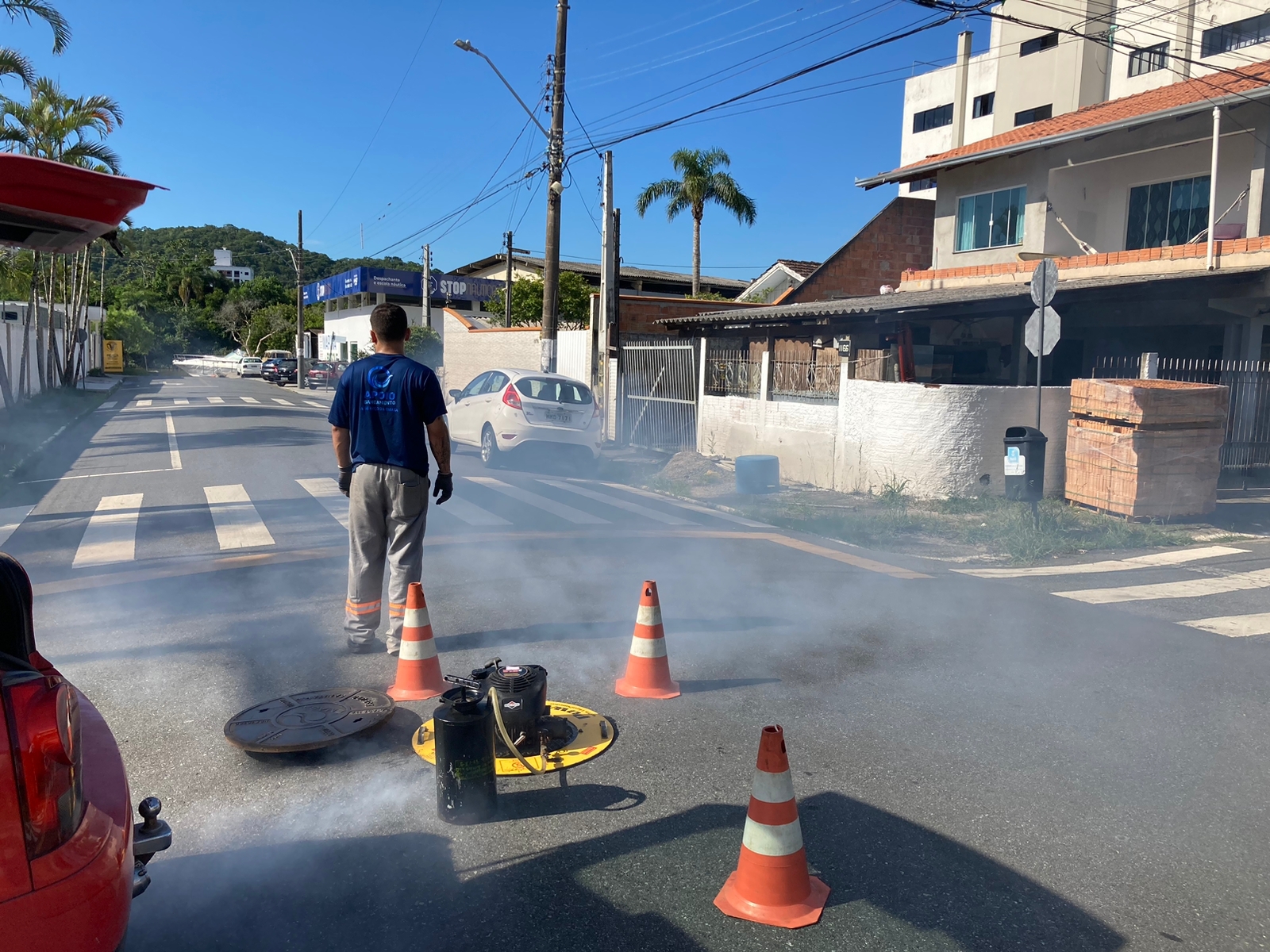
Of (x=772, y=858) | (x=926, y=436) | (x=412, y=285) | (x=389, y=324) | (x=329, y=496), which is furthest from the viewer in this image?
(x=412, y=285)

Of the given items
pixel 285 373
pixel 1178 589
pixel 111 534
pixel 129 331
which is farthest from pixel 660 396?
pixel 129 331

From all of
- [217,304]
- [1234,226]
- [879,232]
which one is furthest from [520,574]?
[217,304]

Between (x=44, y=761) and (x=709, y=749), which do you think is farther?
(x=709, y=749)

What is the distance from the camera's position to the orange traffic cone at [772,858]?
2.87 metres

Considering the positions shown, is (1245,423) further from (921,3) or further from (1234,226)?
(921,3)

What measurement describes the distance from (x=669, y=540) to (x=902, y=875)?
6.15 m

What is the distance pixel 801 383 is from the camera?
16.6 metres

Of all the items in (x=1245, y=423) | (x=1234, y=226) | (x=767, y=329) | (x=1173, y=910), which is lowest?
(x=1173, y=910)

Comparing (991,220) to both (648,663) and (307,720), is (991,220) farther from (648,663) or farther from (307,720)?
(307,720)

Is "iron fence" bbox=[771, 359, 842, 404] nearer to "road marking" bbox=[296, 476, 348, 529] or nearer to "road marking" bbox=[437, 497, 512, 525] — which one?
"road marking" bbox=[437, 497, 512, 525]

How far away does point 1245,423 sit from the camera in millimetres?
13477

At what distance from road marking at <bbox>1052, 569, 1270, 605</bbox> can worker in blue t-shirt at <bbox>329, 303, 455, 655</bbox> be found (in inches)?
201

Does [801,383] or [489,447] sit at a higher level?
[801,383]

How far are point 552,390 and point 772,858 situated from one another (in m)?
12.3
